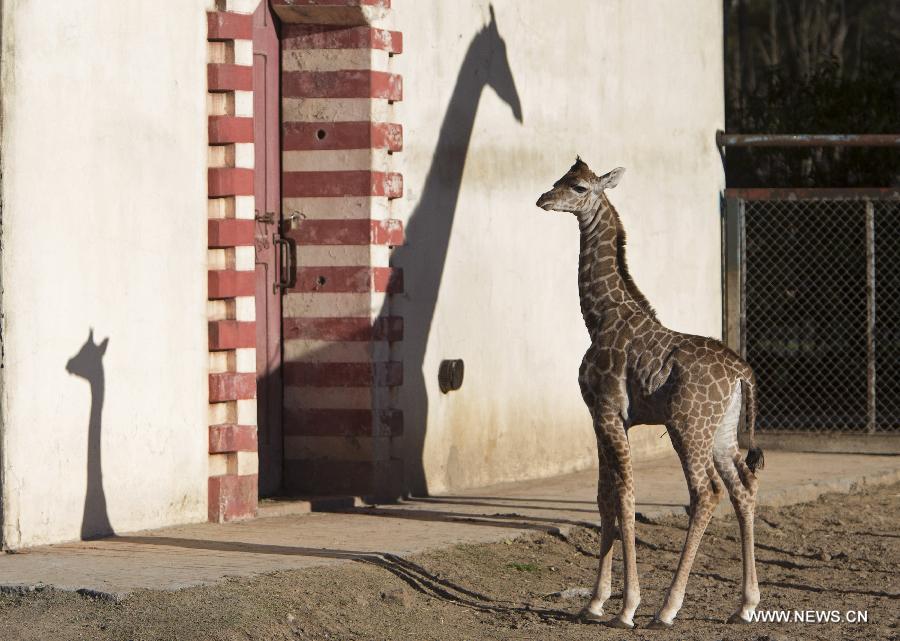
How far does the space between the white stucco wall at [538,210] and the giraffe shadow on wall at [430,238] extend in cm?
2

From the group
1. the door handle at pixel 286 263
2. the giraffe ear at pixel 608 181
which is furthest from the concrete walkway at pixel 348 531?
the giraffe ear at pixel 608 181

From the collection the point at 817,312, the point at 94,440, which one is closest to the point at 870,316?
the point at 817,312

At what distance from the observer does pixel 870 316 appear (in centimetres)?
1479

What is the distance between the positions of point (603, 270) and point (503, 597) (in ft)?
5.84

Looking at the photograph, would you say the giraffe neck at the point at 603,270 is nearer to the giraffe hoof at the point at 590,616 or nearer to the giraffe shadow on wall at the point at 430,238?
the giraffe hoof at the point at 590,616

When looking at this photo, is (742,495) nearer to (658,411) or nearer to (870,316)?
(658,411)

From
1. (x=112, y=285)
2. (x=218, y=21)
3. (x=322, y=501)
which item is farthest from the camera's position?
(x=322, y=501)

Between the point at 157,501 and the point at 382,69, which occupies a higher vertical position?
the point at 382,69

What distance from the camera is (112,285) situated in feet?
31.9

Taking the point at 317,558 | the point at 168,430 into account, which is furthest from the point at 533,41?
the point at 317,558

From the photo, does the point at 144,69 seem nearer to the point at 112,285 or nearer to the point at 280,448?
the point at 112,285

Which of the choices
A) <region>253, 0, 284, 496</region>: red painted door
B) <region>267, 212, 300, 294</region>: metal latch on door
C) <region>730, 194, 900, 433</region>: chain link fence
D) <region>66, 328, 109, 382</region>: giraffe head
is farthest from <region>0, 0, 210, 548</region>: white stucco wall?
<region>730, 194, 900, 433</region>: chain link fence

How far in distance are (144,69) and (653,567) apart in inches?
160

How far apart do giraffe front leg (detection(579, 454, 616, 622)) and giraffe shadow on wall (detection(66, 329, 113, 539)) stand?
2884mm
